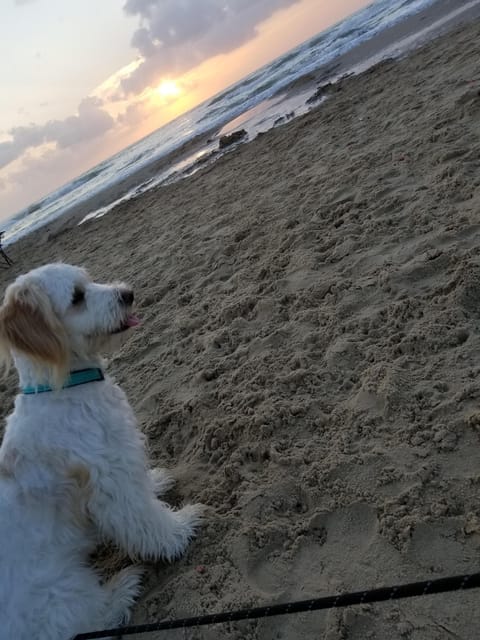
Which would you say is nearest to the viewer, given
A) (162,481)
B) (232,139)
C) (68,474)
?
(68,474)

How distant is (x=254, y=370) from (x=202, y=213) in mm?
5566

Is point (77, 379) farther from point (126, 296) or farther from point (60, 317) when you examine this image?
point (126, 296)

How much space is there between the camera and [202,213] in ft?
29.6

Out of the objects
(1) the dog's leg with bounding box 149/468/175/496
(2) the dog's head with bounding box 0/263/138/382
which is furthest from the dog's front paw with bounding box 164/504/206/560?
(2) the dog's head with bounding box 0/263/138/382

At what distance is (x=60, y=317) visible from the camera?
9.38 feet

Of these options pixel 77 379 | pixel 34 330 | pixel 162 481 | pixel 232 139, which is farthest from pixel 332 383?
pixel 232 139

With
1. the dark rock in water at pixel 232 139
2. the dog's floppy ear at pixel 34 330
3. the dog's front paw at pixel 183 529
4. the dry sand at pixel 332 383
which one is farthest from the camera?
the dark rock in water at pixel 232 139

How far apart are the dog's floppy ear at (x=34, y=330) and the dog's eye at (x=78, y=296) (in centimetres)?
17

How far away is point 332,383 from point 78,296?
1.77m

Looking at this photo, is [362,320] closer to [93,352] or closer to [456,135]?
[93,352]

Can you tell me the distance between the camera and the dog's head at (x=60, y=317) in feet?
A: 8.78

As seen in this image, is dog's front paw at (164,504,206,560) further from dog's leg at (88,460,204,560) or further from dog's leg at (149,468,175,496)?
dog's leg at (149,468,175,496)

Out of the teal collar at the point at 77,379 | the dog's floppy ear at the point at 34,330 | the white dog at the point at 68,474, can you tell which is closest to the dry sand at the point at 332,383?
the white dog at the point at 68,474

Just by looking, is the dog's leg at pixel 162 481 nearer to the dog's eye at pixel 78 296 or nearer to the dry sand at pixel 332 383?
the dry sand at pixel 332 383
